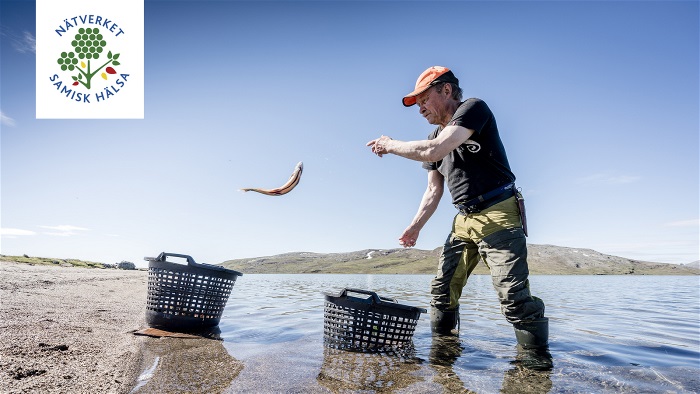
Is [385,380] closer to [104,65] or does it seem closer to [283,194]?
[283,194]

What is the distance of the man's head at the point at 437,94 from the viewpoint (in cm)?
558

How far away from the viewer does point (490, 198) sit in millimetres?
5422

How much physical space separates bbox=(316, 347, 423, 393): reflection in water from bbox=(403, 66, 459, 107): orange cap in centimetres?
386

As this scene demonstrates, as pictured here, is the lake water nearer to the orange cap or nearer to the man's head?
the man's head

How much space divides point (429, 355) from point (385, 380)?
1451 millimetres

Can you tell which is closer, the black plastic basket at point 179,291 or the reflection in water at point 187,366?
the reflection in water at point 187,366

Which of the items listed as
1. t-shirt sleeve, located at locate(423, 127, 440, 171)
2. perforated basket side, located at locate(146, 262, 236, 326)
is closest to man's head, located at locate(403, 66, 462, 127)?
t-shirt sleeve, located at locate(423, 127, 440, 171)

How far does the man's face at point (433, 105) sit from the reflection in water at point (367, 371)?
3.60 metres

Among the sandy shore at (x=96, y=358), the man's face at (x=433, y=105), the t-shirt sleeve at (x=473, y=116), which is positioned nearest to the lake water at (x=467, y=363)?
the sandy shore at (x=96, y=358)

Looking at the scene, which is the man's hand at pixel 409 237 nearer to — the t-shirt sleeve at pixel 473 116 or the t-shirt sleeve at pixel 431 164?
the t-shirt sleeve at pixel 431 164

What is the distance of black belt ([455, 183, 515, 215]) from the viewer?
213 inches

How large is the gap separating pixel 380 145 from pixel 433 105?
3.78 feet

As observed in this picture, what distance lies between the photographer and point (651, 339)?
777 cm

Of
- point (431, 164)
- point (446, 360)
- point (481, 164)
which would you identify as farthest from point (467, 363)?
point (431, 164)
